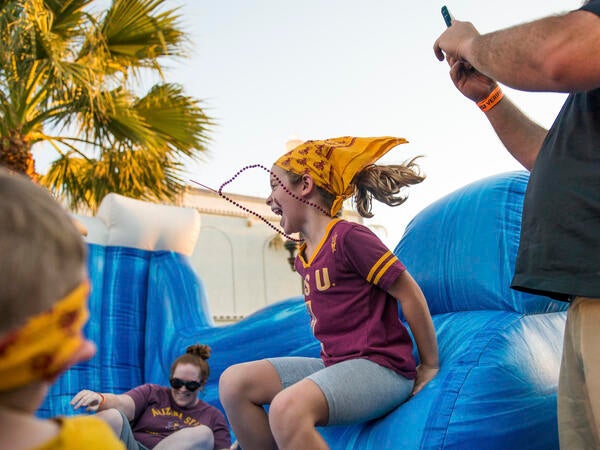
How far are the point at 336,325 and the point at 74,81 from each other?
3.97 meters

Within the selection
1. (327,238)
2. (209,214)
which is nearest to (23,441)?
(327,238)

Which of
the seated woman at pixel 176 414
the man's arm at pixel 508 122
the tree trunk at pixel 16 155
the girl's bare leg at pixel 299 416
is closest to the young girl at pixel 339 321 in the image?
the girl's bare leg at pixel 299 416

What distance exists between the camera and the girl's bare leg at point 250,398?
1908 mm

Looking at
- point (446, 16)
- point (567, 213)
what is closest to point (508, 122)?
point (446, 16)

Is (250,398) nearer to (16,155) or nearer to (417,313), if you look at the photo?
(417,313)

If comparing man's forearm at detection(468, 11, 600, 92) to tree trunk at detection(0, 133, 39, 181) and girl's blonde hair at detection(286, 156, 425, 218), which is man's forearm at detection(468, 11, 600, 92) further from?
tree trunk at detection(0, 133, 39, 181)

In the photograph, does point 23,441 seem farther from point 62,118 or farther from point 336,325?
point 62,118

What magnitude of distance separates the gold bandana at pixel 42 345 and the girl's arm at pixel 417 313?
1.24 m

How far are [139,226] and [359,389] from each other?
2.65 m

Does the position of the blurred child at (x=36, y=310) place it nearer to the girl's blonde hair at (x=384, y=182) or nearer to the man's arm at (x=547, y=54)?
the man's arm at (x=547, y=54)

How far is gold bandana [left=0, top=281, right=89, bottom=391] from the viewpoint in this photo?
0.66 m

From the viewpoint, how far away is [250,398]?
75.4 inches

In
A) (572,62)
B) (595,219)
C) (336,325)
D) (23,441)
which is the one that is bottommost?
(336,325)

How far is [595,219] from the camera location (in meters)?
1.23
